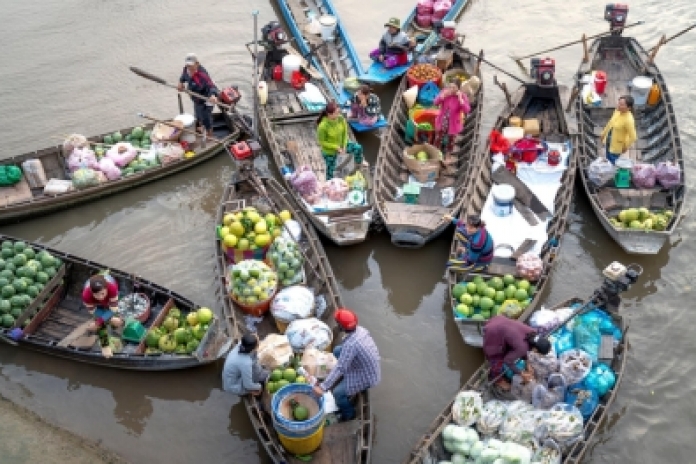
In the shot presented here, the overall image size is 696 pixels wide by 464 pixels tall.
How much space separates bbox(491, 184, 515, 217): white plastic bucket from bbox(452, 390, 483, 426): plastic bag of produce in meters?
4.13

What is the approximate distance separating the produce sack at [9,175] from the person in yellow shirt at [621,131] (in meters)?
10.9

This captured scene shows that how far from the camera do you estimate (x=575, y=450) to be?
855cm

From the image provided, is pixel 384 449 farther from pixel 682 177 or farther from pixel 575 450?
pixel 682 177

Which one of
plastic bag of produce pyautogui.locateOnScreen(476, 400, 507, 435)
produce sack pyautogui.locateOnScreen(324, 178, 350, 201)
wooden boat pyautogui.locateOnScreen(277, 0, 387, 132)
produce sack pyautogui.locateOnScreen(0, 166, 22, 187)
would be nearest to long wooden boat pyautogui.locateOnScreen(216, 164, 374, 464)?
produce sack pyautogui.locateOnScreen(324, 178, 350, 201)

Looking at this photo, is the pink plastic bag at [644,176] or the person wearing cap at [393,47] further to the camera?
the person wearing cap at [393,47]

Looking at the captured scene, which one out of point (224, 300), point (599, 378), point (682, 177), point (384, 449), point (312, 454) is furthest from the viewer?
point (682, 177)

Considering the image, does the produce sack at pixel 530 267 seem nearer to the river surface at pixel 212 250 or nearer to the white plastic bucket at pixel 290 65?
the river surface at pixel 212 250

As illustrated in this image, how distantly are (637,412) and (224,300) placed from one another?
6170 millimetres

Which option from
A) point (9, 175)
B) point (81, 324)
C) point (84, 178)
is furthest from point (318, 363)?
point (9, 175)

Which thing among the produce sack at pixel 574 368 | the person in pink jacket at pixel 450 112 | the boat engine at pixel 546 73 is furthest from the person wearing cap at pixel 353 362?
the boat engine at pixel 546 73

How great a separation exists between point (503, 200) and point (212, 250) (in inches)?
208

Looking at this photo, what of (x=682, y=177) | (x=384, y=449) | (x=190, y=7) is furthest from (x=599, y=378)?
(x=190, y=7)

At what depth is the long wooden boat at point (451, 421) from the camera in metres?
8.32

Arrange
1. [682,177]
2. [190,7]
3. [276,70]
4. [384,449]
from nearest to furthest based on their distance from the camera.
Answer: [384,449], [682,177], [276,70], [190,7]
